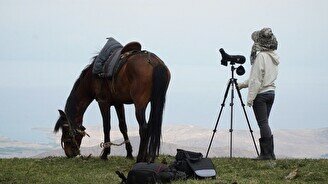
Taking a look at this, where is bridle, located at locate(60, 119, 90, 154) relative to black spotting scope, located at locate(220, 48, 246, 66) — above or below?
below

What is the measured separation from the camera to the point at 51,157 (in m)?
15.9

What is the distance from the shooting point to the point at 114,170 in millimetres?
13023

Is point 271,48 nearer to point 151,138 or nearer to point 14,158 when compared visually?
point 151,138

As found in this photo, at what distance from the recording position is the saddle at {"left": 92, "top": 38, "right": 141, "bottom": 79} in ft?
45.9

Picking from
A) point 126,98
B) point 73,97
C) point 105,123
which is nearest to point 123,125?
point 105,123

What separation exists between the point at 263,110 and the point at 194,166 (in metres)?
3.17

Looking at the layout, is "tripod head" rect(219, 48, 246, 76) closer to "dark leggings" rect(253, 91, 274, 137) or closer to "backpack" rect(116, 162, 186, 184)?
"dark leggings" rect(253, 91, 274, 137)

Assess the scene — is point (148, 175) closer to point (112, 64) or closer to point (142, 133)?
point (142, 133)

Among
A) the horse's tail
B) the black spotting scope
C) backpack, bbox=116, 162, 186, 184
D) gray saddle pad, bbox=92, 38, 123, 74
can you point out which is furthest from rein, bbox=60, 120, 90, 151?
backpack, bbox=116, 162, 186, 184

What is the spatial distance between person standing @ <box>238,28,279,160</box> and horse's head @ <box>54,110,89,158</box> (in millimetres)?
4200

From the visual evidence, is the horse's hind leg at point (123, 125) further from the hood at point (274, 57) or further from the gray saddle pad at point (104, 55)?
the hood at point (274, 57)

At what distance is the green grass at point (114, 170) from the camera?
38.2 ft

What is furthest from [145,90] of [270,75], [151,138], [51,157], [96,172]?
[51,157]

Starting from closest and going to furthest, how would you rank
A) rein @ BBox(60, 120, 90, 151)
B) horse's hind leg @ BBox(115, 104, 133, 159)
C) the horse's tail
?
the horse's tail < horse's hind leg @ BBox(115, 104, 133, 159) < rein @ BBox(60, 120, 90, 151)
